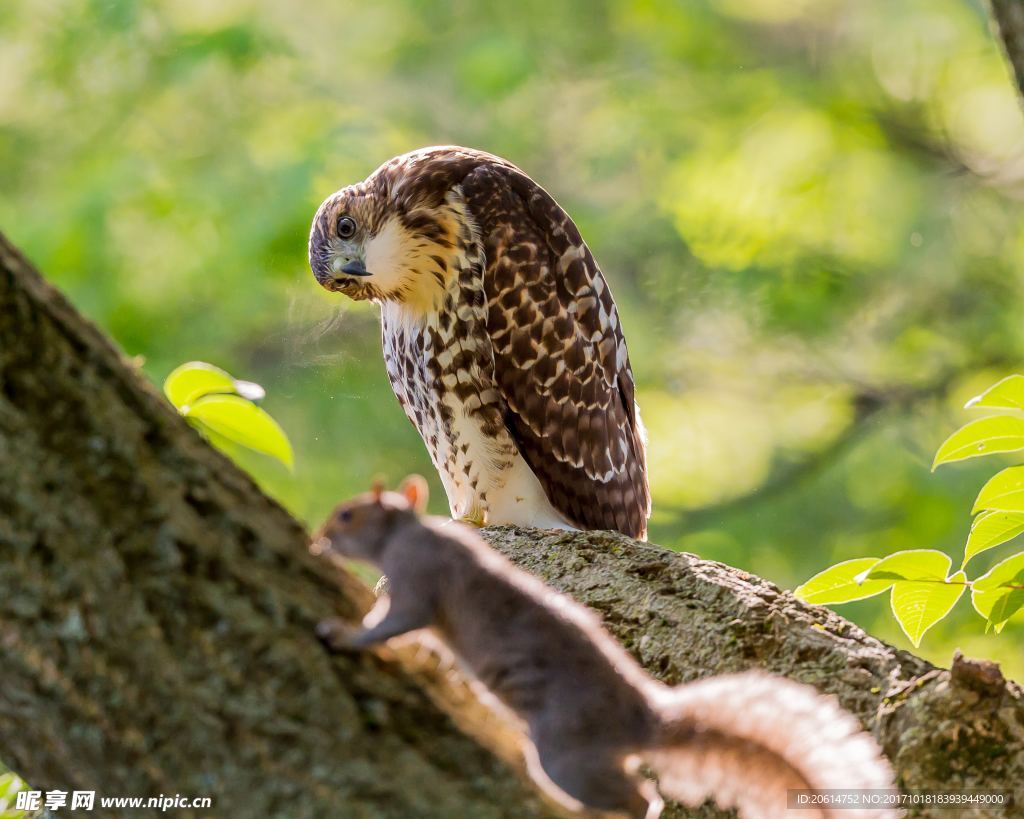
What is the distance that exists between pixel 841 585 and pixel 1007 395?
1.23 ft

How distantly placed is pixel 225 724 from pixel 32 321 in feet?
1.34

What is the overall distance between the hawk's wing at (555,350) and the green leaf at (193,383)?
157 cm

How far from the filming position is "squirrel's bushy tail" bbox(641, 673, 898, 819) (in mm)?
1331

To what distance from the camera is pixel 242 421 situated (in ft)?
6.34

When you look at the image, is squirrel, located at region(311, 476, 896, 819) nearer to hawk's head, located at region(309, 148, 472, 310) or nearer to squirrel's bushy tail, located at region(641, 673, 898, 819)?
squirrel's bushy tail, located at region(641, 673, 898, 819)

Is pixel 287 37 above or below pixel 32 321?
above

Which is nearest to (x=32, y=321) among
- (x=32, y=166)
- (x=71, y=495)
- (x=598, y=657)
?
(x=71, y=495)

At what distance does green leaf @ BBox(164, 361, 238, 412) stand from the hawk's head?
60.4 inches

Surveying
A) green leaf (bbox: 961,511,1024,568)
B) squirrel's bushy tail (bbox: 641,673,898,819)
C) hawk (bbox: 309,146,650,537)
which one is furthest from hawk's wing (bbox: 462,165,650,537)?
squirrel's bushy tail (bbox: 641,673,898,819)

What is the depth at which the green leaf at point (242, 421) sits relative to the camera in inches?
75.8

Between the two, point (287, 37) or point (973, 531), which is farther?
point (287, 37)

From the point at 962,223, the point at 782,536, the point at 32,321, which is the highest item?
the point at 962,223

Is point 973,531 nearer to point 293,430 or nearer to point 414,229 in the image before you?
point 414,229

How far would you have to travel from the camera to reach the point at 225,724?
1144 mm
